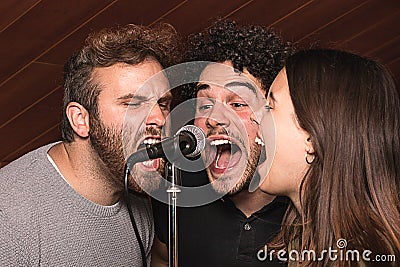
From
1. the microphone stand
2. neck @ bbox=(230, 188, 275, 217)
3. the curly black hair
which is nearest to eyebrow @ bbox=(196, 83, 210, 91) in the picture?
the curly black hair

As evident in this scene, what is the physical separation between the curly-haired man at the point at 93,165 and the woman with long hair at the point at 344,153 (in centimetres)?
44

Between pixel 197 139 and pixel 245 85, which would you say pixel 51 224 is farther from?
pixel 245 85

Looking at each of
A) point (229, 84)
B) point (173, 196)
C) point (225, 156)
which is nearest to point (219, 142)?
point (225, 156)

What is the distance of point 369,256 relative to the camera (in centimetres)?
161

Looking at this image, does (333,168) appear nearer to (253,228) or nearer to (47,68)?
(253,228)

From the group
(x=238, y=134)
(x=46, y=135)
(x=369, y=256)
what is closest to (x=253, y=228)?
(x=238, y=134)

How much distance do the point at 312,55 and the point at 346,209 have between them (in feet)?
1.20

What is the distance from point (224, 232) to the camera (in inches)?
86.1

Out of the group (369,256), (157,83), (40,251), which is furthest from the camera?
(157,83)

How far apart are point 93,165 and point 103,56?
11.7 inches

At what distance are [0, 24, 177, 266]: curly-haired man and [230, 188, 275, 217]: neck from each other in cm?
29

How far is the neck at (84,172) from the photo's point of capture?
2037mm

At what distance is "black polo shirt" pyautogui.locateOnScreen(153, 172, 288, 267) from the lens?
84.1 inches

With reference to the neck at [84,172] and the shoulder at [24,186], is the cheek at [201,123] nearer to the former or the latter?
the neck at [84,172]
